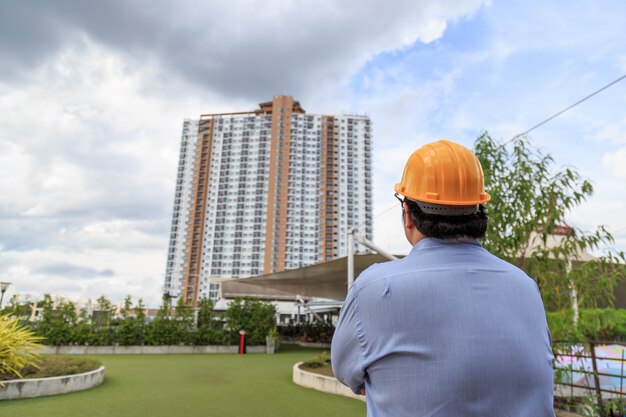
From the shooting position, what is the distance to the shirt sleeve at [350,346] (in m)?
0.97

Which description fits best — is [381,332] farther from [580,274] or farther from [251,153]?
[251,153]

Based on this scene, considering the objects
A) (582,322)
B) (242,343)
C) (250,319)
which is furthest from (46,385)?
(250,319)

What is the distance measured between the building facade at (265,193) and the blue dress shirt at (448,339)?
74074 millimetres

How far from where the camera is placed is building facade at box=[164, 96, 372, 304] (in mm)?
75938

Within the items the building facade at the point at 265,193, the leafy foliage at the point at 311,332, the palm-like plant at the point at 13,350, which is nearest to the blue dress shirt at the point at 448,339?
the palm-like plant at the point at 13,350

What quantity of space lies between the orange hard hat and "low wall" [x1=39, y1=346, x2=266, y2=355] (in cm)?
1461

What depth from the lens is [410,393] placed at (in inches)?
34.3

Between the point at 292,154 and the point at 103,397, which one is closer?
the point at 103,397

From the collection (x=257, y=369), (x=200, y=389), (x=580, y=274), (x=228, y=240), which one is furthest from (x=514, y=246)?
(x=228, y=240)

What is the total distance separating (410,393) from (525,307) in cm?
36

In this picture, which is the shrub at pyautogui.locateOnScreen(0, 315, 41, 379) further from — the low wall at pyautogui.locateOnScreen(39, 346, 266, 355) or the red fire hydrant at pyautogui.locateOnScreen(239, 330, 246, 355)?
the red fire hydrant at pyautogui.locateOnScreen(239, 330, 246, 355)

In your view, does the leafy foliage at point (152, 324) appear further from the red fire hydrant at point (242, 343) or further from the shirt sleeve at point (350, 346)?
the shirt sleeve at point (350, 346)

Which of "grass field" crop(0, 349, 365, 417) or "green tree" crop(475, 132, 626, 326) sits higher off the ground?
"green tree" crop(475, 132, 626, 326)

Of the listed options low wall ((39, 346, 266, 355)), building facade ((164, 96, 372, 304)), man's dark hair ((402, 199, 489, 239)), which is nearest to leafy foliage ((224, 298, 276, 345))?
low wall ((39, 346, 266, 355))
